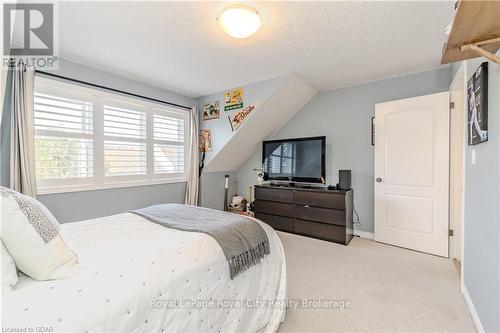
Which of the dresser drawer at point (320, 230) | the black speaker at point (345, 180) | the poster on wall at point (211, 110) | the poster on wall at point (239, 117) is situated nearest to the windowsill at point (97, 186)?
the poster on wall at point (211, 110)

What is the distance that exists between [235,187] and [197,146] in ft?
4.34

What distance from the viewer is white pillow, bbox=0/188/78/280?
0.88 metres

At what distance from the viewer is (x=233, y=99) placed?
11.9ft

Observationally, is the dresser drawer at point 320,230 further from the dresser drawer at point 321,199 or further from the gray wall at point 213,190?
the gray wall at point 213,190

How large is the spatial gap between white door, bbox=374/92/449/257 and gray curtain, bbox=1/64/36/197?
13.8 feet

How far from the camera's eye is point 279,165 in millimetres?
3939

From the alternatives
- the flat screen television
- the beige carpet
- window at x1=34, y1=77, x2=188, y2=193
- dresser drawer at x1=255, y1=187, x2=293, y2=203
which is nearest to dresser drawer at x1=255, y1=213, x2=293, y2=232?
dresser drawer at x1=255, y1=187, x2=293, y2=203

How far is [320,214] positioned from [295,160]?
97 cm

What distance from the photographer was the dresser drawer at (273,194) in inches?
141

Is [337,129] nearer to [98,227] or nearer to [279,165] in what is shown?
[279,165]

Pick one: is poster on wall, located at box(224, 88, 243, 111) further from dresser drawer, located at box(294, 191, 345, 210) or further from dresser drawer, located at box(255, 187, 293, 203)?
dresser drawer, located at box(294, 191, 345, 210)

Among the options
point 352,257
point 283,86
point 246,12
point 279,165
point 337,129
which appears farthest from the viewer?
point 279,165

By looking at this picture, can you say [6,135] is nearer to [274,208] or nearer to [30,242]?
[30,242]

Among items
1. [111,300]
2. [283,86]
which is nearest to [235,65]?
[283,86]
